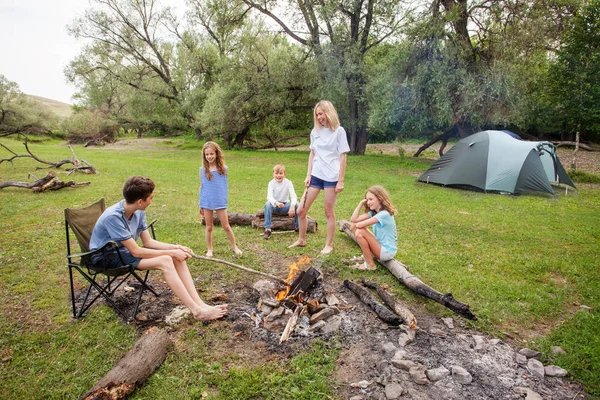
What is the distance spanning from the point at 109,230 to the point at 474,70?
1452 centimetres

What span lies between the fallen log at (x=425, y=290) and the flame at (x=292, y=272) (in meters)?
1.08

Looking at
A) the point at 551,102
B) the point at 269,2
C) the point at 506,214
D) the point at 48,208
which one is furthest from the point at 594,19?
the point at 48,208

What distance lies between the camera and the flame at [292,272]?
3838 mm

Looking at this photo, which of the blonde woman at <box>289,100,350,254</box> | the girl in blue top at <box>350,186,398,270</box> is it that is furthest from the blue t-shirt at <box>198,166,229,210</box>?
the girl in blue top at <box>350,186,398,270</box>

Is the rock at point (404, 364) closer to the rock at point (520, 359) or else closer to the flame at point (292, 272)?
the rock at point (520, 359)

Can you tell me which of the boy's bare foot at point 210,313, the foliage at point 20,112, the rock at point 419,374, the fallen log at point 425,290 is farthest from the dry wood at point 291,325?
the foliage at point 20,112

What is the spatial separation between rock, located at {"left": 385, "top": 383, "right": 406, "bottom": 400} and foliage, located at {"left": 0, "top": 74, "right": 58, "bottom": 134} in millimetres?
36673

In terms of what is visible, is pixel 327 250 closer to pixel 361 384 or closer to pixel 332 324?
pixel 332 324

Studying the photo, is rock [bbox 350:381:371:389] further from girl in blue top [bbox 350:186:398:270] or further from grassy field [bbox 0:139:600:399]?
girl in blue top [bbox 350:186:398:270]

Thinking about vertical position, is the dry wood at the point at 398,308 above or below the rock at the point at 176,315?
above

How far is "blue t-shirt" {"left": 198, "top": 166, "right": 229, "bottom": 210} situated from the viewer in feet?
16.1

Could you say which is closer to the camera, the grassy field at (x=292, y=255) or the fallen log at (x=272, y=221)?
the grassy field at (x=292, y=255)

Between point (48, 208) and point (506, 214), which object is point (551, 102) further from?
point (48, 208)

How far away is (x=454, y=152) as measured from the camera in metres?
10.9
